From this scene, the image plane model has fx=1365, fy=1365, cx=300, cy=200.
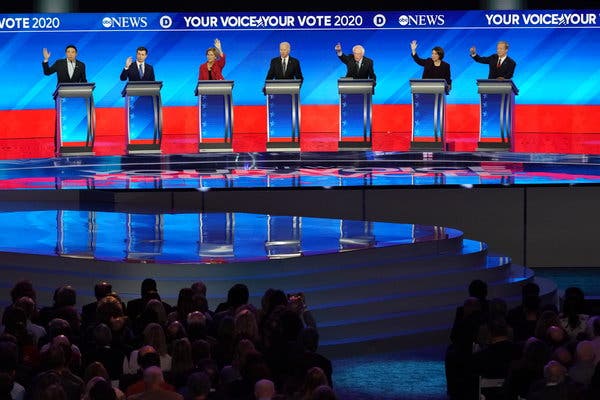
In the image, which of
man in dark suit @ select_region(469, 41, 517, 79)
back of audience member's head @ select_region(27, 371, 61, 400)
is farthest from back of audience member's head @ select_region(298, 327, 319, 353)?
man in dark suit @ select_region(469, 41, 517, 79)

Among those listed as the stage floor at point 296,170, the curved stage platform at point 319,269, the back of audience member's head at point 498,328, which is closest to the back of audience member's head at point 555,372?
the back of audience member's head at point 498,328

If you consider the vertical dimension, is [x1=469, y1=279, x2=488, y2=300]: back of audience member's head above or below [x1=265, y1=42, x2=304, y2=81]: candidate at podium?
below

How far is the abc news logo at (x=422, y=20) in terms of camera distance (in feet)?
81.4

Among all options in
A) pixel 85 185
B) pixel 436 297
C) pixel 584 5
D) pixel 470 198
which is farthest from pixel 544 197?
pixel 584 5

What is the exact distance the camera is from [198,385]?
713cm

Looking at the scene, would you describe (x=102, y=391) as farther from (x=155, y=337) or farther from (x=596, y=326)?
(x=596, y=326)

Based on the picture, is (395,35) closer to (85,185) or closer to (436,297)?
(85,185)

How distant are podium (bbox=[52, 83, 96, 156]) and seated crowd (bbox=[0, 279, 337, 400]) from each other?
11.2m

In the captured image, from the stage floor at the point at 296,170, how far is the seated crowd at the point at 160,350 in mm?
6441

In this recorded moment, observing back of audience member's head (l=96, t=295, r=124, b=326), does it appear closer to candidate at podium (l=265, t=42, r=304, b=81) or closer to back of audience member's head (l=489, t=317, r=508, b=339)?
back of audience member's head (l=489, t=317, r=508, b=339)

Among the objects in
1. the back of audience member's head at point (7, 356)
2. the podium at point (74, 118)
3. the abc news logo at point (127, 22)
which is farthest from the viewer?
the abc news logo at point (127, 22)

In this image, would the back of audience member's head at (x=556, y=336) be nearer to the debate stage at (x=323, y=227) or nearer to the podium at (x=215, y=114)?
the debate stage at (x=323, y=227)

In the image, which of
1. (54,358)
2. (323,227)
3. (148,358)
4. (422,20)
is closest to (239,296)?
(148,358)

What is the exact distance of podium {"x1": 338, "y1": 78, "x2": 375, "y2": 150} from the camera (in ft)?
70.3
